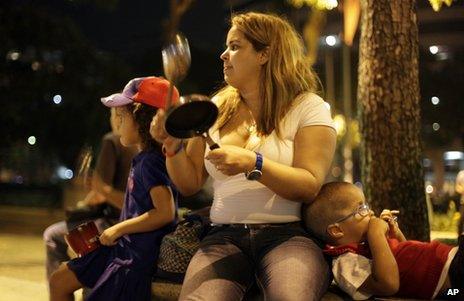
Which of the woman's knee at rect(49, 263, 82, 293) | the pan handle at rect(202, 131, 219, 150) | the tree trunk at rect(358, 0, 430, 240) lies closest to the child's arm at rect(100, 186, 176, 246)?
the woman's knee at rect(49, 263, 82, 293)

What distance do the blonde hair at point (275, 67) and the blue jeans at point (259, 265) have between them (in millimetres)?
488

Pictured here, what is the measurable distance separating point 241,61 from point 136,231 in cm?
96

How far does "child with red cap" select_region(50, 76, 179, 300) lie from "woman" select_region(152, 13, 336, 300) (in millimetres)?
156

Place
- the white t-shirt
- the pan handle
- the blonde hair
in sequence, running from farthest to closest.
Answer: the blonde hair < the white t-shirt < the pan handle

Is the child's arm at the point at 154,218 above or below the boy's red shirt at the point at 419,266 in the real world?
above

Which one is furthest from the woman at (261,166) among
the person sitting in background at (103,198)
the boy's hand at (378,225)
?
the person sitting in background at (103,198)

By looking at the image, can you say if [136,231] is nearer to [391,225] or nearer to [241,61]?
[241,61]

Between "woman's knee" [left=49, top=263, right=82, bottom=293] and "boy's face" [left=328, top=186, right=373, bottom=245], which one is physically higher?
"boy's face" [left=328, top=186, right=373, bottom=245]

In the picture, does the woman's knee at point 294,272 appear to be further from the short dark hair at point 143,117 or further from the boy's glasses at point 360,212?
the short dark hair at point 143,117

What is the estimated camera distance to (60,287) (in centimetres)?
366

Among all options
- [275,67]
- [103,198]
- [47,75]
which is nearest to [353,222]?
[275,67]

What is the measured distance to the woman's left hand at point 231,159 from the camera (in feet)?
9.53

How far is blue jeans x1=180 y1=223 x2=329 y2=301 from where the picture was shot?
2.96 meters

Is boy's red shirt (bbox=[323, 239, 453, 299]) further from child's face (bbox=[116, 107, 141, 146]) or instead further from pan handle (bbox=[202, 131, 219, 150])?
child's face (bbox=[116, 107, 141, 146])
